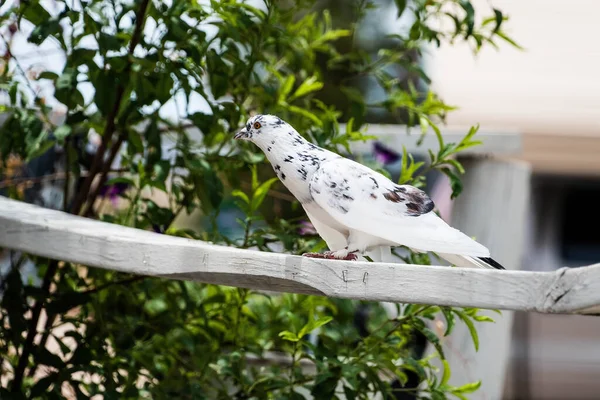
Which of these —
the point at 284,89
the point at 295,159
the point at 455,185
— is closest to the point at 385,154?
the point at 284,89

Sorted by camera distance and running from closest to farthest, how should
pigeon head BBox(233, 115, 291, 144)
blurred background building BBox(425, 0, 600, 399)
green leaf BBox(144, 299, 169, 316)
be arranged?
1. pigeon head BBox(233, 115, 291, 144)
2. green leaf BBox(144, 299, 169, 316)
3. blurred background building BBox(425, 0, 600, 399)

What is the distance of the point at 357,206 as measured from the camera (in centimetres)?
149

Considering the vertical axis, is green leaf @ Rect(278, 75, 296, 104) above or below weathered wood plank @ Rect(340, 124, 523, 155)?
below

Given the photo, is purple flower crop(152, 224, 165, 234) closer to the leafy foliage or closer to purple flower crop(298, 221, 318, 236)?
the leafy foliage

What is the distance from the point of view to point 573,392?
15.5 ft

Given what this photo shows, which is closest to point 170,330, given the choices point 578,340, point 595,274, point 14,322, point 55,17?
point 14,322

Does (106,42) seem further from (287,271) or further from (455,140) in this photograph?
(455,140)

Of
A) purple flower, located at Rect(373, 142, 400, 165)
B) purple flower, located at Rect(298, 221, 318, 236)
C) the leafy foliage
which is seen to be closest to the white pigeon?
the leafy foliage

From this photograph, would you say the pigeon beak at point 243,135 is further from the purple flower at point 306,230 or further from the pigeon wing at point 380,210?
the purple flower at point 306,230

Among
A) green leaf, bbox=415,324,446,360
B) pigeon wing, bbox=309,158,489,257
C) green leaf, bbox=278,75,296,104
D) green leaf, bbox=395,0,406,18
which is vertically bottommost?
green leaf, bbox=415,324,446,360

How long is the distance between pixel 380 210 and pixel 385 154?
142cm

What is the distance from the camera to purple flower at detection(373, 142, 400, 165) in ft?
9.49

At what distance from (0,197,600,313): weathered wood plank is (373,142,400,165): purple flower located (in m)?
1.32

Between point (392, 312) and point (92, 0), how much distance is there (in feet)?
5.37
